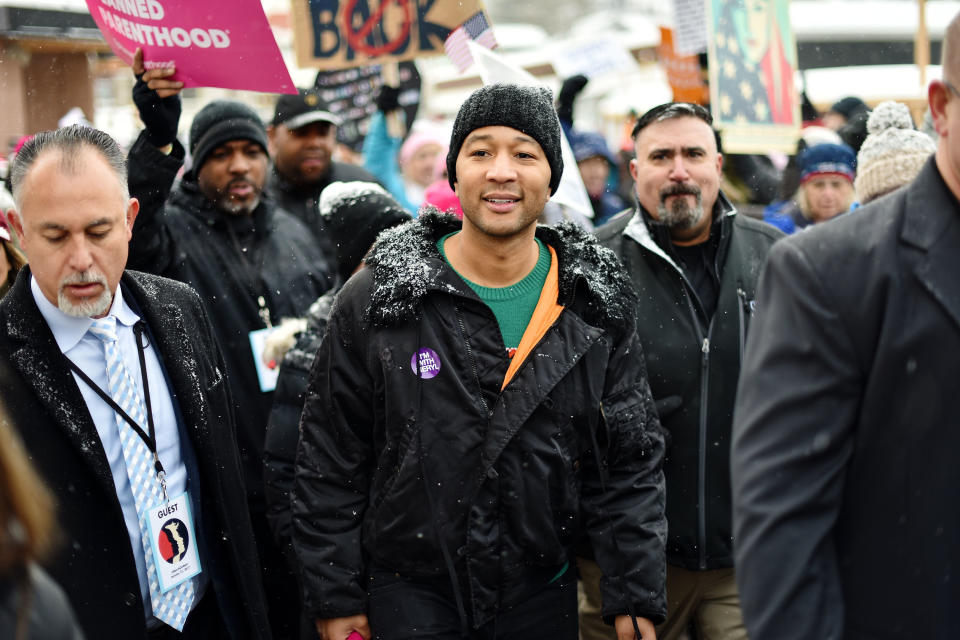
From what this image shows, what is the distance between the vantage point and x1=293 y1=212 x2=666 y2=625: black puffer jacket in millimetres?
3078

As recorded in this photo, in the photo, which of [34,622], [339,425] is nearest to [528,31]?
[339,425]

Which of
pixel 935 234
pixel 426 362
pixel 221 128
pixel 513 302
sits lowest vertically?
pixel 426 362

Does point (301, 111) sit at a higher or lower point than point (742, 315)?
higher

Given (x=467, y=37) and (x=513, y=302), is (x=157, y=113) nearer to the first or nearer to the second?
(x=513, y=302)

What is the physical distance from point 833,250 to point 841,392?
29 cm

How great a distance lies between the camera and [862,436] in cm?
205

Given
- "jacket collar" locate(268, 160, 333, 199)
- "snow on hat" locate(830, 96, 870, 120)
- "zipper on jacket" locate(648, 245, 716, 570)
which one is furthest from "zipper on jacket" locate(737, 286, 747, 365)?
"snow on hat" locate(830, 96, 870, 120)

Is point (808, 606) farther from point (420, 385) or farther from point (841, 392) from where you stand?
point (420, 385)

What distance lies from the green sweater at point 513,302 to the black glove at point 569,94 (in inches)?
106

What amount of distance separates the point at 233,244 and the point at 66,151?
1.82 metres

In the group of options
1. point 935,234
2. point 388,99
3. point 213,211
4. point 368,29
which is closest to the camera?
point 935,234

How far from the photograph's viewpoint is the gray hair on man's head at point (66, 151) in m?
3.00

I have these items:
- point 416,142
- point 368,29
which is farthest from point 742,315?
point 416,142

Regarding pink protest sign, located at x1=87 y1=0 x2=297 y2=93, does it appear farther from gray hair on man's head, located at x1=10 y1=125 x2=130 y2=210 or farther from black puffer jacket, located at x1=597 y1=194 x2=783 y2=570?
black puffer jacket, located at x1=597 y1=194 x2=783 y2=570
